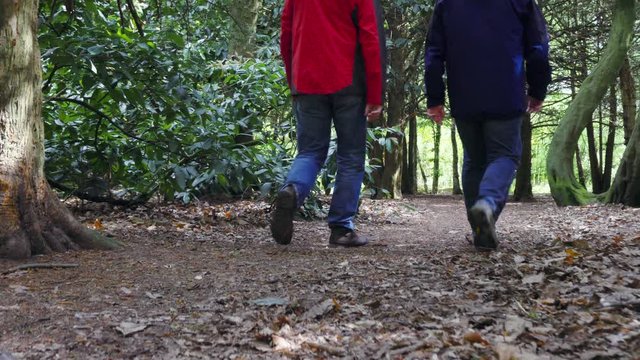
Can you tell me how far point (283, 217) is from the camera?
13.2 feet

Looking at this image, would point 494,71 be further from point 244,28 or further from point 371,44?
point 244,28

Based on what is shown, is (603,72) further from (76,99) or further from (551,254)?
(76,99)

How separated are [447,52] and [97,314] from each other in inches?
113

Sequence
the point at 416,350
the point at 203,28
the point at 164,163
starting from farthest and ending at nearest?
1. the point at 203,28
2. the point at 164,163
3. the point at 416,350

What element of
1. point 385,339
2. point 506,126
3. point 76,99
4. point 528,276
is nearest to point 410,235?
point 506,126

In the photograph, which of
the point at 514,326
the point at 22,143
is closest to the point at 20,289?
the point at 22,143

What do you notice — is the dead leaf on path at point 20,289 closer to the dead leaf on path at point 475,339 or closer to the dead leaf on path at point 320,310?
the dead leaf on path at point 320,310

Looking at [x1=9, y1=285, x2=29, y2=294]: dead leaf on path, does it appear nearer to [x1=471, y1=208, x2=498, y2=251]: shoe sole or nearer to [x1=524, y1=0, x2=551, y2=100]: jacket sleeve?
[x1=471, y1=208, x2=498, y2=251]: shoe sole

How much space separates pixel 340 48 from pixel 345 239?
131 centimetres

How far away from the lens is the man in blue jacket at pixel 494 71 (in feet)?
13.0

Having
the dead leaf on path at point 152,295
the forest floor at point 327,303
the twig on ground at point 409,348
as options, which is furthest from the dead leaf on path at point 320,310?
the dead leaf on path at point 152,295

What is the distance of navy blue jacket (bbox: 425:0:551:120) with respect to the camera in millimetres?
3980

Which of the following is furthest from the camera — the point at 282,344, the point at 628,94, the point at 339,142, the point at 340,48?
the point at 628,94

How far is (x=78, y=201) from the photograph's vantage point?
6766 mm
